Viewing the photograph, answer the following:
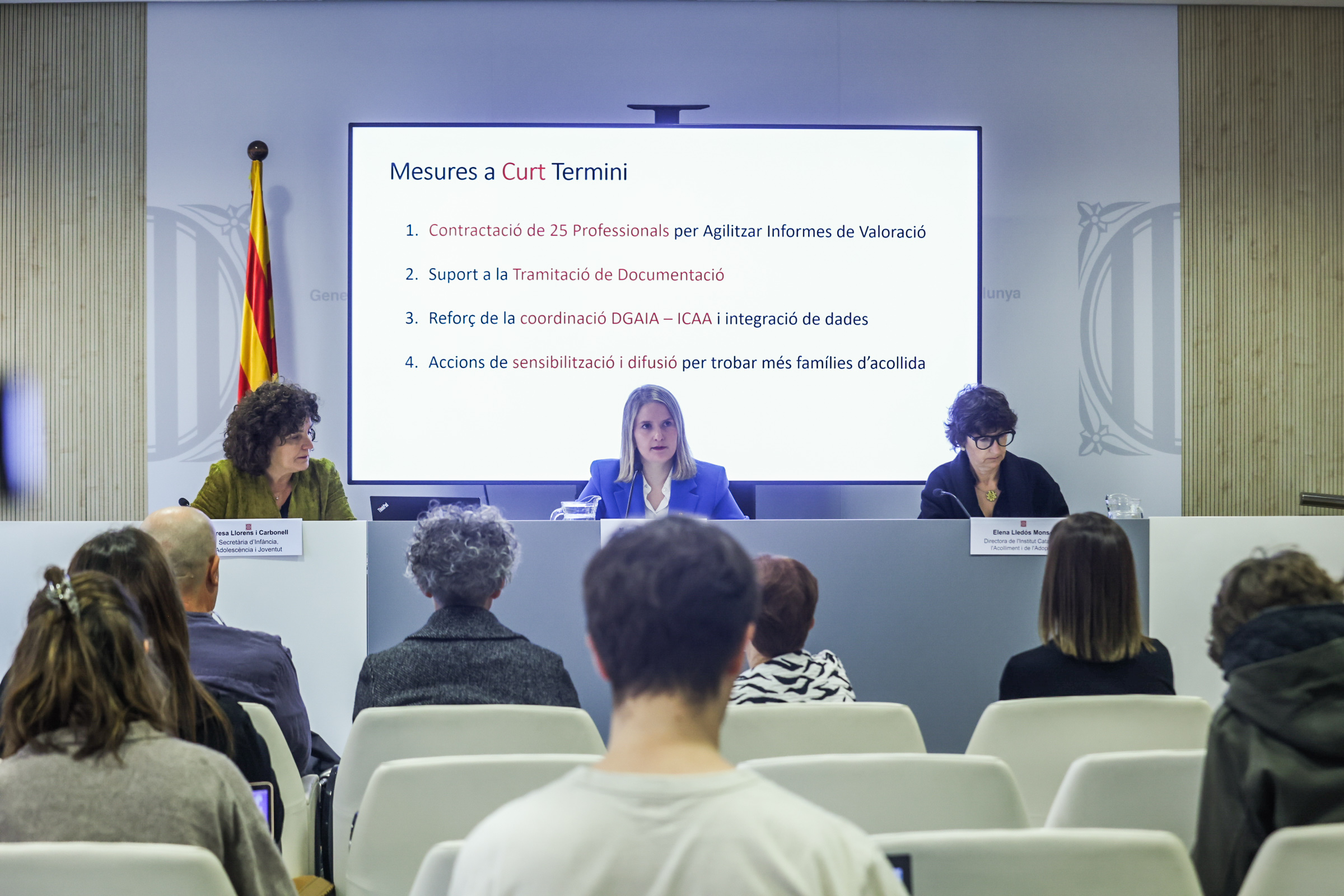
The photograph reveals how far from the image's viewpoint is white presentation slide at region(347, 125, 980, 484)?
450 cm

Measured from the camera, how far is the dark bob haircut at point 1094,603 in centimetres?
216

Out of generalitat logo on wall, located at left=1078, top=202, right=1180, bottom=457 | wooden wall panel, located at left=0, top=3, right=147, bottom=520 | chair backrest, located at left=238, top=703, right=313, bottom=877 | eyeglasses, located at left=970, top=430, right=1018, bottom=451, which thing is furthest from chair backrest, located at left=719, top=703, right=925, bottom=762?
wooden wall panel, located at left=0, top=3, right=147, bottom=520

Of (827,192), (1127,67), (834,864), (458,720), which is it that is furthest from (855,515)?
(834,864)

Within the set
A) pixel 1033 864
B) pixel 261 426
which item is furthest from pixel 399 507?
pixel 1033 864

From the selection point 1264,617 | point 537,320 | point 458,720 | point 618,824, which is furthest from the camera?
point 537,320

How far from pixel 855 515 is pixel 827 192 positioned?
1.53m

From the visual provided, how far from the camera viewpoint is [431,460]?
454 cm

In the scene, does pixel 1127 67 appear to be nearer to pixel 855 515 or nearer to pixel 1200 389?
pixel 1200 389

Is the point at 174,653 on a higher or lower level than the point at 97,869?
higher

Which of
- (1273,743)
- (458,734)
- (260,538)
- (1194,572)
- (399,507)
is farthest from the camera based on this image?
(399,507)

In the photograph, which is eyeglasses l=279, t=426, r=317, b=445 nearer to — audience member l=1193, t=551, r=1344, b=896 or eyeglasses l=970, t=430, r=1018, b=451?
eyeglasses l=970, t=430, r=1018, b=451

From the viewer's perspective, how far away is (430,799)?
1479 millimetres

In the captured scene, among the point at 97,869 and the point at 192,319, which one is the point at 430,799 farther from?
the point at 192,319

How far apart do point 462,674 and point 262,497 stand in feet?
5.70
